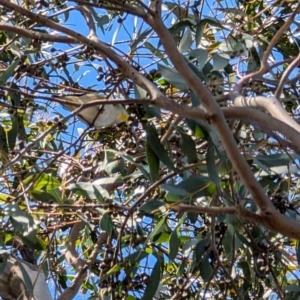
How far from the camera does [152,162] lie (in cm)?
141

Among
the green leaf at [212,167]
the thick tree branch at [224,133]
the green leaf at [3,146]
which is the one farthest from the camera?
the green leaf at [3,146]

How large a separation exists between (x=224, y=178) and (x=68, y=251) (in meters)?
0.53

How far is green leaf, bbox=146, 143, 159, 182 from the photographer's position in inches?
55.4

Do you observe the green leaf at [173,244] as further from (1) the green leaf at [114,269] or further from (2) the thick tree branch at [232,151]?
(2) the thick tree branch at [232,151]

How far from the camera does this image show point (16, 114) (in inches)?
62.8

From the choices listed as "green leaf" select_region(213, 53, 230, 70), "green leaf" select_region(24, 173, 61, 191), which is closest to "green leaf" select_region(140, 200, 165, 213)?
"green leaf" select_region(24, 173, 61, 191)

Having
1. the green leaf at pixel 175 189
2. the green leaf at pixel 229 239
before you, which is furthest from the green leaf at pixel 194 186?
the green leaf at pixel 229 239

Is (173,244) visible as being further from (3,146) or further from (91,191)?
(3,146)

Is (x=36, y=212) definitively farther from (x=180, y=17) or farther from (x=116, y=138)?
(x=180, y=17)

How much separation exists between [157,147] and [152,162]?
0.12 ft

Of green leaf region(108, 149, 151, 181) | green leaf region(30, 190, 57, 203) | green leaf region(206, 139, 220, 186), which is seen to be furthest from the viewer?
green leaf region(30, 190, 57, 203)

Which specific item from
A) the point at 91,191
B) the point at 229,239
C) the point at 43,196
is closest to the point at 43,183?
the point at 43,196

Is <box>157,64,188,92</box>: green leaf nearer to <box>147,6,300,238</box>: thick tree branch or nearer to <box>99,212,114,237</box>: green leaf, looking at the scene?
<box>147,6,300,238</box>: thick tree branch

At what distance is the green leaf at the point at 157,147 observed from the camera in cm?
139
